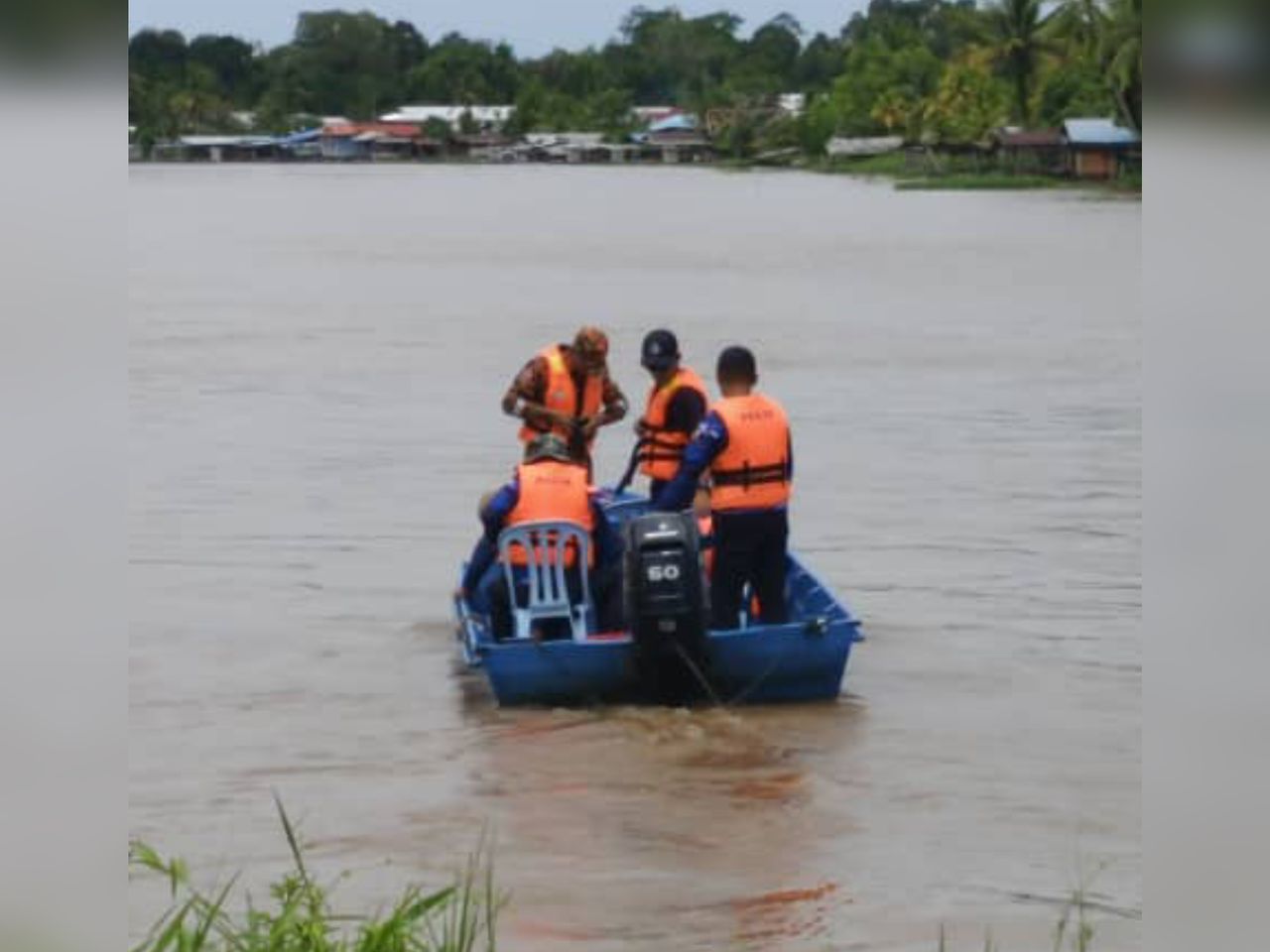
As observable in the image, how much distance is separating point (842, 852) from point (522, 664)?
5.89 ft

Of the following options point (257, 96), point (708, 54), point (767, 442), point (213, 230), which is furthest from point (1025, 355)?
point (708, 54)

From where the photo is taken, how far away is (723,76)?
160250 millimetres

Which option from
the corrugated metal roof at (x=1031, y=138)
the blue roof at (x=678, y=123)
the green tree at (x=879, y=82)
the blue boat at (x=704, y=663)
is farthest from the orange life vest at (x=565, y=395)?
the blue roof at (x=678, y=123)

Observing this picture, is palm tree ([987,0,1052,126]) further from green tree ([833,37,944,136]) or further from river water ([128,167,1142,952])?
river water ([128,167,1142,952])

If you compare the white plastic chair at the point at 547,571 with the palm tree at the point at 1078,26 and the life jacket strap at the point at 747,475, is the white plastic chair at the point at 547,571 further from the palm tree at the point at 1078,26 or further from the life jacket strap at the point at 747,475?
the palm tree at the point at 1078,26

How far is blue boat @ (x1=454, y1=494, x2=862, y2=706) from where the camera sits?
10.3m

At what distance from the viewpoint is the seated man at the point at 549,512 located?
10.2m

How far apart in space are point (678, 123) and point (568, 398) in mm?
148964

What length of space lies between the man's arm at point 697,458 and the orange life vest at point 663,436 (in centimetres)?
102

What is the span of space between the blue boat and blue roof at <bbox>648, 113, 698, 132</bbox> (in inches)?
5830

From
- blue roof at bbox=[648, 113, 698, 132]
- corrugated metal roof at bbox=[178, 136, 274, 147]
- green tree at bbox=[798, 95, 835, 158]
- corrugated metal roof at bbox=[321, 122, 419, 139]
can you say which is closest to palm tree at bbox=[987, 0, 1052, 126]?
green tree at bbox=[798, 95, 835, 158]

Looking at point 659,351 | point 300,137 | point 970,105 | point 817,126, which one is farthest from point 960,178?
point 659,351
